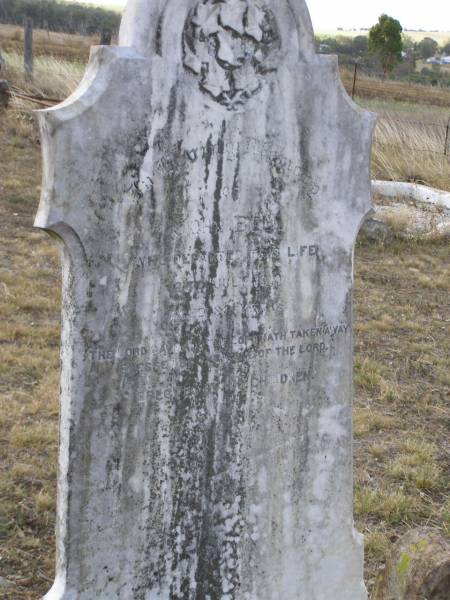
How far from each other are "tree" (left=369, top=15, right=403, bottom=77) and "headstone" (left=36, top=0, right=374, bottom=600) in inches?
1474

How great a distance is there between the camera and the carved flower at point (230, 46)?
2.57 m

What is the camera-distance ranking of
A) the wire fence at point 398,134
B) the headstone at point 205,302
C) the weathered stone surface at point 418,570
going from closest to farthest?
the headstone at point 205,302, the weathered stone surface at point 418,570, the wire fence at point 398,134

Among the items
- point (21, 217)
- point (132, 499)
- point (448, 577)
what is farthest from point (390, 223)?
point (132, 499)

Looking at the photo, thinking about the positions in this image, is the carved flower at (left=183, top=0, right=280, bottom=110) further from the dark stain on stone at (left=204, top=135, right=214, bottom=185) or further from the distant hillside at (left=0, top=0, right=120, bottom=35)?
the distant hillside at (left=0, top=0, right=120, bottom=35)

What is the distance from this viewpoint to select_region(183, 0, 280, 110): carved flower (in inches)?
101

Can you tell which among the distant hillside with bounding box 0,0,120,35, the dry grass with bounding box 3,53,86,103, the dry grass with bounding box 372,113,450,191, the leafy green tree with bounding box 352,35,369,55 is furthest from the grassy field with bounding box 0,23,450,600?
the leafy green tree with bounding box 352,35,369,55

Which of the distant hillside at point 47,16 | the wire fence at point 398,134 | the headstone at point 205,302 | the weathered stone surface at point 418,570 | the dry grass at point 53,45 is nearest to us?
the headstone at point 205,302

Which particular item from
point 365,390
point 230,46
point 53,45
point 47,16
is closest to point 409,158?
point 365,390

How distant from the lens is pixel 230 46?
2.62 meters

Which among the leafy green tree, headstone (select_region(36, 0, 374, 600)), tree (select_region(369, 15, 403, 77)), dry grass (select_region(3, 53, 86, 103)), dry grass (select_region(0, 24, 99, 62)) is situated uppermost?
the leafy green tree

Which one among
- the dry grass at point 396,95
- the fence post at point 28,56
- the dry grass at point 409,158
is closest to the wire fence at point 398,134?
the dry grass at point 409,158

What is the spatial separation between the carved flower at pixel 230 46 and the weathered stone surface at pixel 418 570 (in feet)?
5.96

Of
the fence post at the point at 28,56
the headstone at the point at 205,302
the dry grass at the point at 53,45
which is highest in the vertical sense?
the dry grass at the point at 53,45

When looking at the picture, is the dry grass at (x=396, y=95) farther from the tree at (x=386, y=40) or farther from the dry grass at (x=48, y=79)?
the dry grass at (x=48, y=79)
